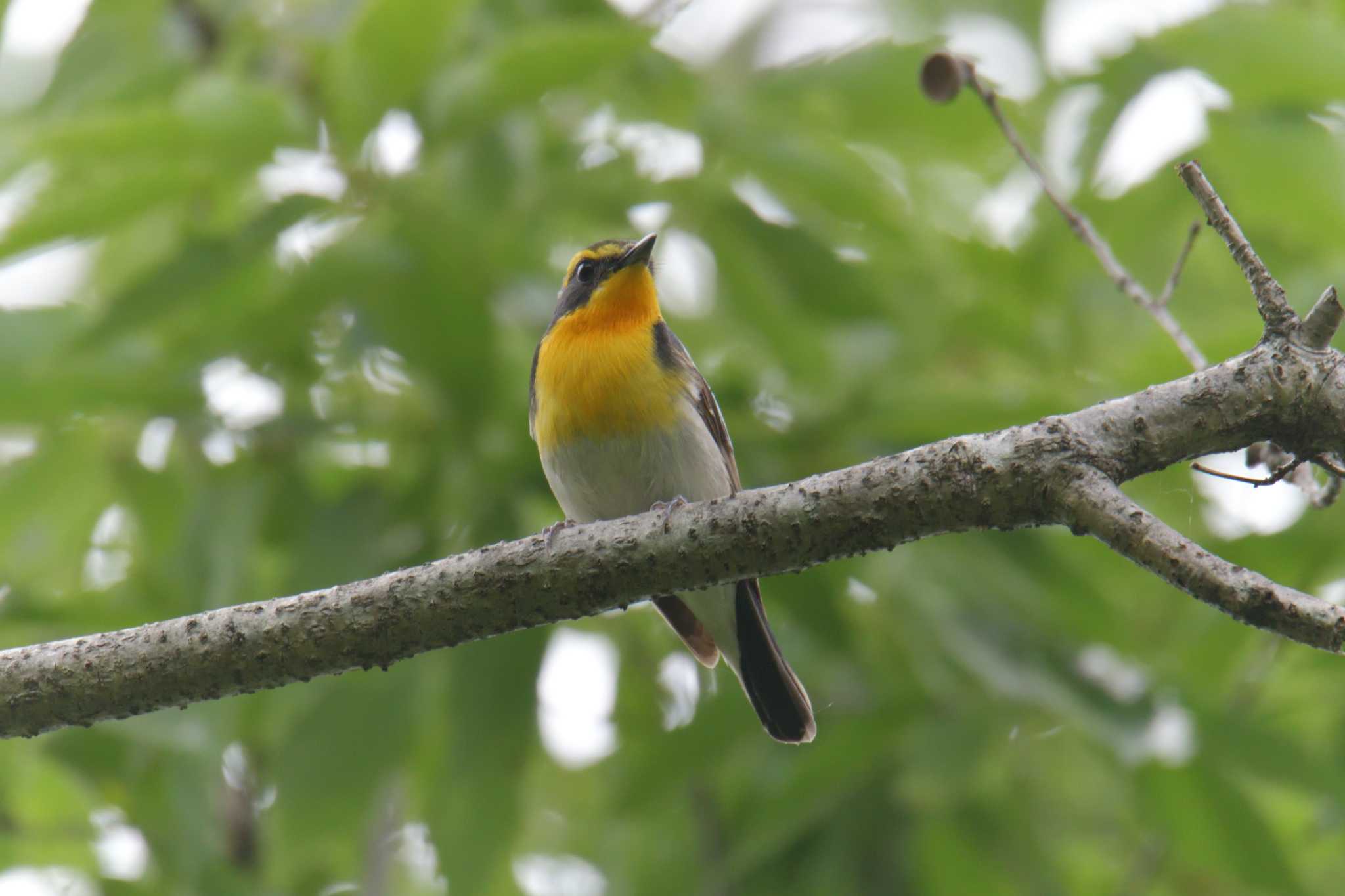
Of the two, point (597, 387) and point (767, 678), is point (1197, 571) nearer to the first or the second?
point (767, 678)

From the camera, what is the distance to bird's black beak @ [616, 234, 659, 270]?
5578 mm

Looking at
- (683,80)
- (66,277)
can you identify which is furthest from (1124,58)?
(66,277)

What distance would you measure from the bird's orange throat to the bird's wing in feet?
0.16

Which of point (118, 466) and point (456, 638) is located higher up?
point (456, 638)

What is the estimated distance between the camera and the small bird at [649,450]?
5.25m

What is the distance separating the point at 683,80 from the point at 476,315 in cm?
163

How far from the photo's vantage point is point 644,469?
5.51 metres

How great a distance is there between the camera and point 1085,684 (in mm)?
4715

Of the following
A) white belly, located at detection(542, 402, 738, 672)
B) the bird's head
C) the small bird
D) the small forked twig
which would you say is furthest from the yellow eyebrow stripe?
the small forked twig

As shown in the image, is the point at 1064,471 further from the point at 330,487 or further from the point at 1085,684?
the point at 330,487

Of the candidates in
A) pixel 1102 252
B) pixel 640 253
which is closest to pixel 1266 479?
pixel 1102 252

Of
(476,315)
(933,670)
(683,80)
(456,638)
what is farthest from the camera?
(683,80)

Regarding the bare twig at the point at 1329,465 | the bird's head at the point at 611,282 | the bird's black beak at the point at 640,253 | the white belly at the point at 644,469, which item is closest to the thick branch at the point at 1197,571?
the bare twig at the point at 1329,465

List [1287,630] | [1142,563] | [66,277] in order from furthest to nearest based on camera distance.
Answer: [66,277] → [1142,563] → [1287,630]
